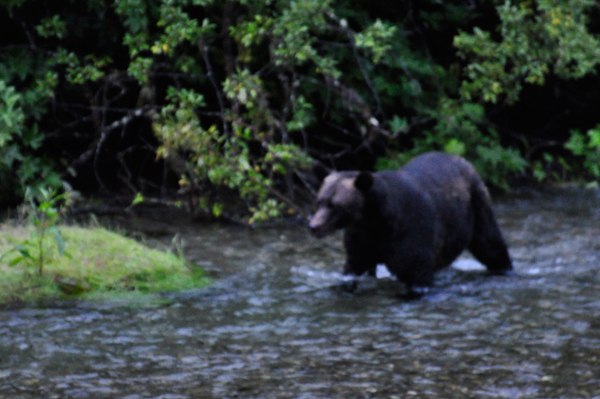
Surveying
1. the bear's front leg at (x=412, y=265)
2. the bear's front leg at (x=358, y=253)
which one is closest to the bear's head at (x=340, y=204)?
the bear's front leg at (x=358, y=253)

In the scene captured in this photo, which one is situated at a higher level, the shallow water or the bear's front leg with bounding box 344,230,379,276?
the bear's front leg with bounding box 344,230,379,276

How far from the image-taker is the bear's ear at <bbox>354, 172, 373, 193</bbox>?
22.0ft

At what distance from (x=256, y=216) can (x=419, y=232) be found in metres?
2.32

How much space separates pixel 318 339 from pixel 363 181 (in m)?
1.54

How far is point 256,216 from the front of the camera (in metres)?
8.98

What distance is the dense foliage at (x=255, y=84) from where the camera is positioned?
29.8 feet

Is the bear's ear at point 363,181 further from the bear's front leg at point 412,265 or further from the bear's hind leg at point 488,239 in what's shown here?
the bear's hind leg at point 488,239

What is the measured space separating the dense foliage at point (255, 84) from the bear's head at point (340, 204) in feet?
5.82

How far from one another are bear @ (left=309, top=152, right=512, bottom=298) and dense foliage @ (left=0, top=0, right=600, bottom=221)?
1.63 metres

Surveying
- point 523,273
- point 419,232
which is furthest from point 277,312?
point 523,273

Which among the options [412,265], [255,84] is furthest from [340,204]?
[255,84]

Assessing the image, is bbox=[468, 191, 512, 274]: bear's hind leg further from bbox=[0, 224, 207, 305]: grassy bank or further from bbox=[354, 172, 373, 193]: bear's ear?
bbox=[0, 224, 207, 305]: grassy bank

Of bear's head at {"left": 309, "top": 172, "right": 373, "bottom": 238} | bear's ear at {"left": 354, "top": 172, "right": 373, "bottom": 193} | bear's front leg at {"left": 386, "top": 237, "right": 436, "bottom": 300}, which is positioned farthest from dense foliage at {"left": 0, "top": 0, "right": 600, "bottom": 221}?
bear's front leg at {"left": 386, "top": 237, "right": 436, "bottom": 300}

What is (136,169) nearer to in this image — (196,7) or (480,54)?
(196,7)
